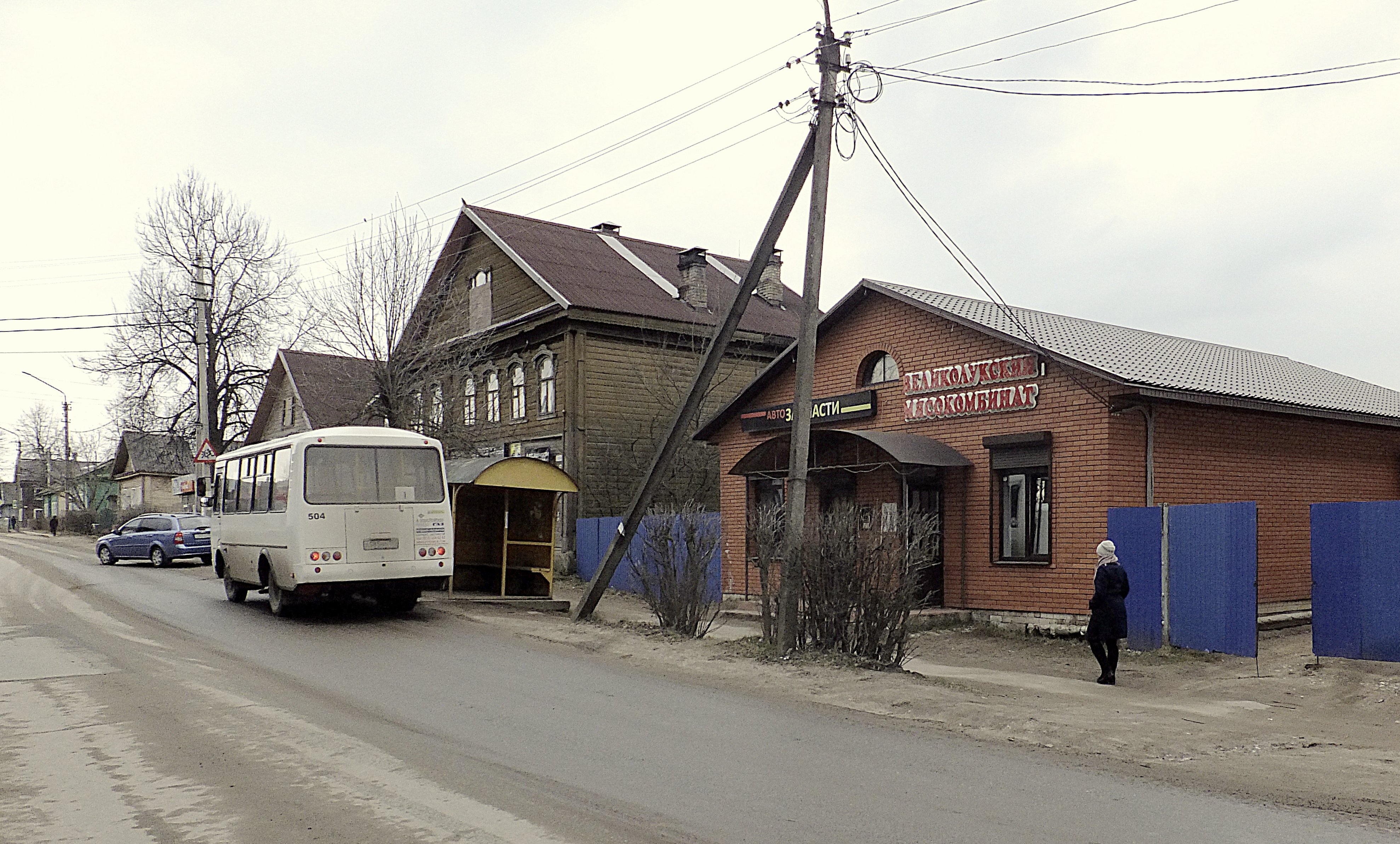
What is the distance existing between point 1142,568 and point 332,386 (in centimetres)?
3109

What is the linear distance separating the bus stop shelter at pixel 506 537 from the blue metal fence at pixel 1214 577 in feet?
32.9

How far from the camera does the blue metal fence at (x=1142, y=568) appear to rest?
14875 millimetres

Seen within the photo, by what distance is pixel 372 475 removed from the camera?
17.0m

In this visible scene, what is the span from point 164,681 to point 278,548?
232 inches

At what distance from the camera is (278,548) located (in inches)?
672

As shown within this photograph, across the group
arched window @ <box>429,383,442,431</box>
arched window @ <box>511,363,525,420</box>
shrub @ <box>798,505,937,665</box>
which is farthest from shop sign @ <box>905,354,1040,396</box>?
arched window @ <box>511,363,525,420</box>

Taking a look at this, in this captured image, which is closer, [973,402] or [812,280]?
[812,280]

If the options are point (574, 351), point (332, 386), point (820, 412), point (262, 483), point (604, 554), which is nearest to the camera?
point (262, 483)

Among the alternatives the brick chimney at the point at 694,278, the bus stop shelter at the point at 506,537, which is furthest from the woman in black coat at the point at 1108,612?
the brick chimney at the point at 694,278

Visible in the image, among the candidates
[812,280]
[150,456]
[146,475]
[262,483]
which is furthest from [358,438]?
[146,475]

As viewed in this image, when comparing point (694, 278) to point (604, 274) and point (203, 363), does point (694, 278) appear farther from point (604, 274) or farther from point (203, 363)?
point (203, 363)

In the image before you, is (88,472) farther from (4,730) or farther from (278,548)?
(4,730)

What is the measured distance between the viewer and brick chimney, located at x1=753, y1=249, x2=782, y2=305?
36.5m

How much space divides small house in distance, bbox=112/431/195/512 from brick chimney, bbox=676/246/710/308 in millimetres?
37488
